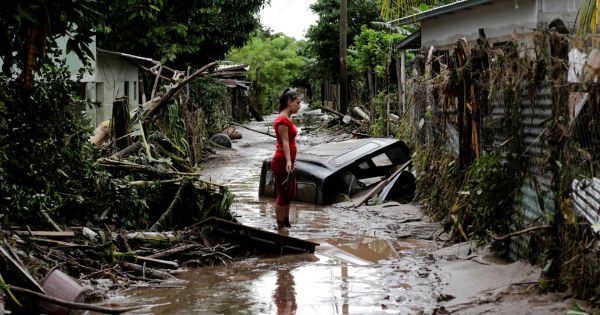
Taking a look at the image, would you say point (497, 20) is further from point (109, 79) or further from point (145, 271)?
point (145, 271)

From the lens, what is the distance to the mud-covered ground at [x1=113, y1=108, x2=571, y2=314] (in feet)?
19.5

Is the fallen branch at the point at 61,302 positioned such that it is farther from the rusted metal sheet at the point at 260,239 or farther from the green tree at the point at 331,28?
the green tree at the point at 331,28

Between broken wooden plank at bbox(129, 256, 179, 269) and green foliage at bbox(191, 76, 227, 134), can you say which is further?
green foliage at bbox(191, 76, 227, 134)

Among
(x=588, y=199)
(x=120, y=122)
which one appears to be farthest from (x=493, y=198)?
(x=120, y=122)

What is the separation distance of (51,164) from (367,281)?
3.50 meters

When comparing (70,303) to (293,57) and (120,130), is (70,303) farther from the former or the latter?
(293,57)

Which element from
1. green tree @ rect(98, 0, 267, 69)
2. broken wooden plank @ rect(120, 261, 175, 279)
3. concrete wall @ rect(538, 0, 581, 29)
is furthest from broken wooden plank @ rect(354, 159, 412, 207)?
green tree @ rect(98, 0, 267, 69)

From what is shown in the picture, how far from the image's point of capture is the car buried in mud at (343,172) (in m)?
12.8

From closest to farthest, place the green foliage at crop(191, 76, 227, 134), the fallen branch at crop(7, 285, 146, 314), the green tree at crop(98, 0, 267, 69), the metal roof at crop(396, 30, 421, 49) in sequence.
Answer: the fallen branch at crop(7, 285, 146, 314) → the metal roof at crop(396, 30, 421, 49) → the green tree at crop(98, 0, 267, 69) → the green foliage at crop(191, 76, 227, 134)

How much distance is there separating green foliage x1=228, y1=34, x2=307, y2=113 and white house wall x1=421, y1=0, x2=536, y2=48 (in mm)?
34385

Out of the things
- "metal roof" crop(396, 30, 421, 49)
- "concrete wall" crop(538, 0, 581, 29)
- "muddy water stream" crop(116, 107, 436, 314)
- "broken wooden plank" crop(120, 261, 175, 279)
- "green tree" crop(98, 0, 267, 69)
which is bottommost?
"muddy water stream" crop(116, 107, 436, 314)

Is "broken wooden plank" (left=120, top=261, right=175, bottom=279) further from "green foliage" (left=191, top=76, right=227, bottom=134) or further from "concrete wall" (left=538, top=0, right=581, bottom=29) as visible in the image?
"green foliage" (left=191, top=76, right=227, bottom=134)

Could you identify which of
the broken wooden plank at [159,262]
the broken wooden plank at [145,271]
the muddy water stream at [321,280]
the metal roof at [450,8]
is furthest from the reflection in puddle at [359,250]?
the metal roof at [450,8]

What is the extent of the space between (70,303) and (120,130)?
6130 millimetres
